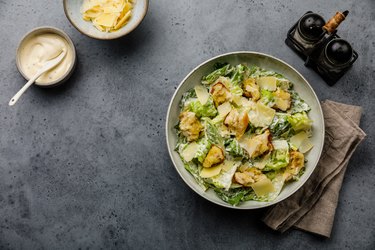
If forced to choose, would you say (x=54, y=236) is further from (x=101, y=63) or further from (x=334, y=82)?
(x=334, y=82)

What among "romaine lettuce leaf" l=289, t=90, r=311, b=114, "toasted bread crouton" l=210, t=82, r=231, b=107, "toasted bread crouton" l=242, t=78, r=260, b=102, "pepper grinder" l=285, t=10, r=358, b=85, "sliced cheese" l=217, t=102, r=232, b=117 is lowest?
"sliced cheese" l=217, t=102, r=232, b=117

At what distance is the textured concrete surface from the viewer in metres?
3.79

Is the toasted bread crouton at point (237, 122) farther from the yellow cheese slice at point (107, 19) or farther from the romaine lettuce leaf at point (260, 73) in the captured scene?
the yellow cheese slice at point (107, 19)

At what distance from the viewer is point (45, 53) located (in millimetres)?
3750

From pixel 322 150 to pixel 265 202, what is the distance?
0.62 metres

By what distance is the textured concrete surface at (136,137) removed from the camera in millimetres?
3791

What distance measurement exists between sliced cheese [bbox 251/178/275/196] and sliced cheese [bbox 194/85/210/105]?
70cm

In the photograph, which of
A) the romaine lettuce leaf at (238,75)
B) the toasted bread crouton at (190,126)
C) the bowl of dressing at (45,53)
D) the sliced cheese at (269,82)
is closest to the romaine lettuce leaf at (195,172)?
the toasted bread crouton at (190,126)

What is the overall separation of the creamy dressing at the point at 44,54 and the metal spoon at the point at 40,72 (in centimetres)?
2

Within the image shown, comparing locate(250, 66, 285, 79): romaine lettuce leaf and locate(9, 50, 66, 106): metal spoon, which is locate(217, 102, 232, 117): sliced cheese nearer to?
locate(250, 66, 285, 79): romaine lettuce leaf

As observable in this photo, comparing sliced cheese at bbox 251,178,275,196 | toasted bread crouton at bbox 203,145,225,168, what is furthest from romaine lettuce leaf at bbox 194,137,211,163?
sliced cheese at bbox 251,178,275,196

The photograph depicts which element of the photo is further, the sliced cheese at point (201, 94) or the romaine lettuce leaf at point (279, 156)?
the sliced cheese at point (201, 94)

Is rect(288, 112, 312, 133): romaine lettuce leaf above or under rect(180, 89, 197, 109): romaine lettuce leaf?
above

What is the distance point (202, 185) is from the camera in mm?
3523
